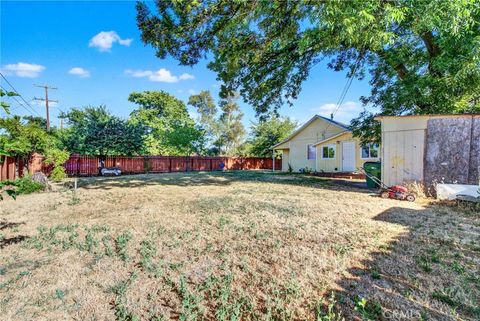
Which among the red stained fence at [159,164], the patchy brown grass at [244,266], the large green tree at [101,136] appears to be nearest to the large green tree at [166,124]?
the red stained fence at [159,164]

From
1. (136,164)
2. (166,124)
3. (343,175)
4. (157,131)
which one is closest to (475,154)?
(343,175)

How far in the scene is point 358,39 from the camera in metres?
6.48

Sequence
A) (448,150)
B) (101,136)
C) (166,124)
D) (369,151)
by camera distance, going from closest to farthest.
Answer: (448,150), (369,151), (101,136), (166,124)

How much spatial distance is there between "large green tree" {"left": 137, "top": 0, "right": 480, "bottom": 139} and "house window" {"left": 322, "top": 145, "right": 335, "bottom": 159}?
6325 mm

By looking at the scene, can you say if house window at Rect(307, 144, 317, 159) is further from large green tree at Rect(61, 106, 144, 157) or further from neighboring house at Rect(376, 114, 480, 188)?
large green tree at Rect(61, 106, 144, 157)

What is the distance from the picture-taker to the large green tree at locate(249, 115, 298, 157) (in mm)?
31281

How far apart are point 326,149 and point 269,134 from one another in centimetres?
1417

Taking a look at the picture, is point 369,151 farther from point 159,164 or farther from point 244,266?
point 159,164

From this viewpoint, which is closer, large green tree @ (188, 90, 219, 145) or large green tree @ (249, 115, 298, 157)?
large green tree @ (249, 115, 298, 157)

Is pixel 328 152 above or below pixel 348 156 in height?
above

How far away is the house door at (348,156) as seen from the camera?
16.4 metres

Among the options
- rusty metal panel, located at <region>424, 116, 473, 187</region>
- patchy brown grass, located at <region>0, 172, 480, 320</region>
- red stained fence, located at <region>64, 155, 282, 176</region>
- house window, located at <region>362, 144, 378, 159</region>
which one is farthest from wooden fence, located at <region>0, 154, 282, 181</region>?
rusty metal panel, located at <region>424, 116, 473, 187</region>

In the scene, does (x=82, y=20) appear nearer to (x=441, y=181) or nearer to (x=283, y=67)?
(x=283, y=67)

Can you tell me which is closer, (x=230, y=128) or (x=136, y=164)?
(x=136, y=164)
